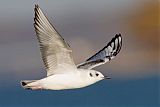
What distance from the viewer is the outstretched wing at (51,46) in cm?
391

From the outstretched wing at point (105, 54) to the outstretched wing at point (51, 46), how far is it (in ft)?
1.38

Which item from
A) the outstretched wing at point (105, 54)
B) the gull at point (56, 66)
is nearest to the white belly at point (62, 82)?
the gull at point (56, 66)

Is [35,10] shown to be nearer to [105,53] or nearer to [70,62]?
[70,62]

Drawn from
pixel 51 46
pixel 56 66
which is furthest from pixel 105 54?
pixel 51 46

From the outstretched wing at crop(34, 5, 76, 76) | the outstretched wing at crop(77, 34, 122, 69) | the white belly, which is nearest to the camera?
the outstretched wing at crop(34, 5, 76, 76)

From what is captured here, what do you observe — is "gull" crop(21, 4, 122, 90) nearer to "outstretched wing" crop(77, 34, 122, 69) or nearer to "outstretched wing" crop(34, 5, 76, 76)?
"outstretched wing" crop(34, 5, 76, 76)

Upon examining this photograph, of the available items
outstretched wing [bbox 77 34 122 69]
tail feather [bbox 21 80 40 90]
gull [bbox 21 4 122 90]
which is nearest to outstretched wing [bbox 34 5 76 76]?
gull [bbox 21 4 122 90]

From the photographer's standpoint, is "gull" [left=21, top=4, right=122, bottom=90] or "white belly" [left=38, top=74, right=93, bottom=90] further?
"white belly" [left=38, top=74, right=93, bottom=90]

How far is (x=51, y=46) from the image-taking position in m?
3.99

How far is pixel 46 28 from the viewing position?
12.9 ft

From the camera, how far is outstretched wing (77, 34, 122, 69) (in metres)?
4.59

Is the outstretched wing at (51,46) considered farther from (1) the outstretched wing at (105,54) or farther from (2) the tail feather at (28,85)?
(1) the outstretched wing at (105,54)

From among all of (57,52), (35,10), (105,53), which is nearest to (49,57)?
(57,52)

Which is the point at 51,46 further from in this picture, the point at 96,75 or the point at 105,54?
the point at 105,54
